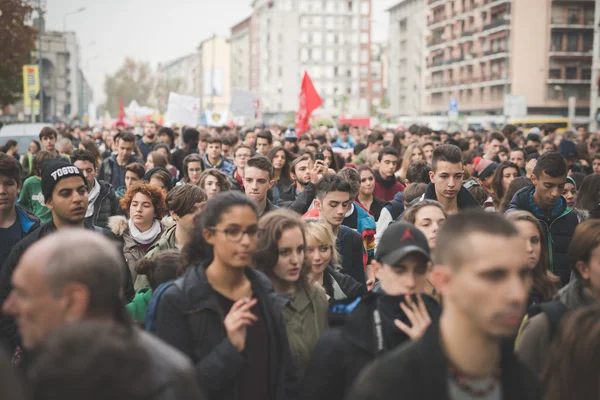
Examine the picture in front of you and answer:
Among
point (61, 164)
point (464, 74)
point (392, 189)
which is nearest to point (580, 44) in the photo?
point (464, 74)

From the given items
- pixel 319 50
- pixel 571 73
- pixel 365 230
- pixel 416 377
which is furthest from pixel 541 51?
pixel 416 377

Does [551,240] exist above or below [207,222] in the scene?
below

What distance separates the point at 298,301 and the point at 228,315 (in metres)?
0.87

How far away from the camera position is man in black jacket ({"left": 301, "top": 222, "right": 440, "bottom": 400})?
374 centimetres

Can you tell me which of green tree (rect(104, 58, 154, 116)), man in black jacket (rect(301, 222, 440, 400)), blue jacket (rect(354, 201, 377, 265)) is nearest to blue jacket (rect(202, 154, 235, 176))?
blue jacket (rect(354, 201, 377, 265))

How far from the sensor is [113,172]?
12844 millimetres

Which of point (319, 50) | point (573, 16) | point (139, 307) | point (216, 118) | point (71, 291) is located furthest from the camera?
point (319, 50)

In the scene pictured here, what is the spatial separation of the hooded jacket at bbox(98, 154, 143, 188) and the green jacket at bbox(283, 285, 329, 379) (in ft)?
27.4

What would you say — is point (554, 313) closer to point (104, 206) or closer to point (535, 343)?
point (535, 343)

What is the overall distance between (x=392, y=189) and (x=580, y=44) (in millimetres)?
72258

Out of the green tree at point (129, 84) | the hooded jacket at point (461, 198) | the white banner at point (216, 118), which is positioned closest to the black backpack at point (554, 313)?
the hooded jacket at point (461, 198)

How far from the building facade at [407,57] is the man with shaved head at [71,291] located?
338ft

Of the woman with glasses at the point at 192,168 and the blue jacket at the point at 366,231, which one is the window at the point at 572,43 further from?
the blue jacket at the point at 366,231

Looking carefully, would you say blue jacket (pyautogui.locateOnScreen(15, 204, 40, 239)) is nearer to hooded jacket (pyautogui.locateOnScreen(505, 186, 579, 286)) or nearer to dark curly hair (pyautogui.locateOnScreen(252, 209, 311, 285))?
dark curly hair (pyautogui.locateOnScreen(252, 209, 311, 285))
